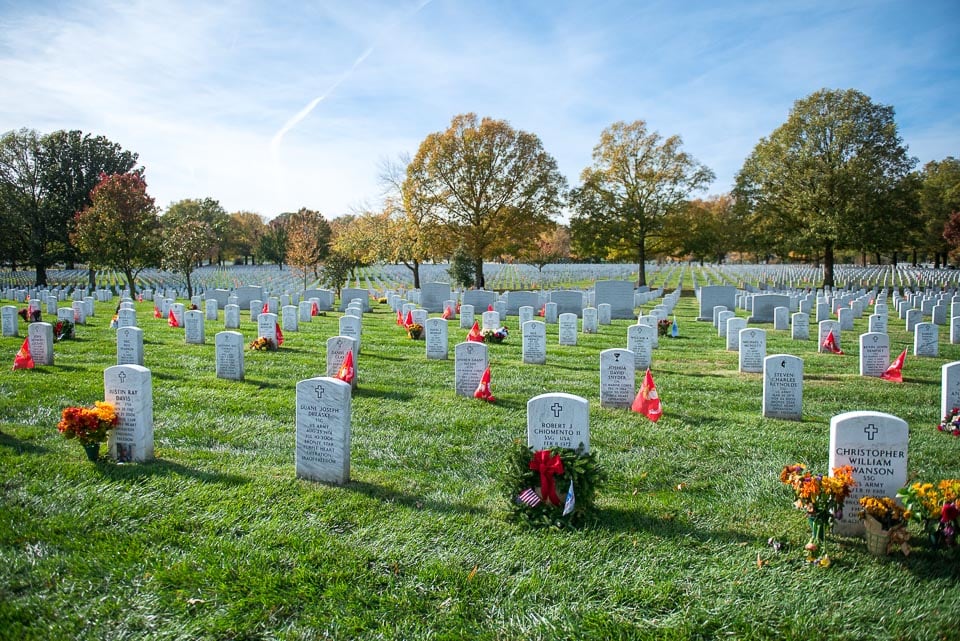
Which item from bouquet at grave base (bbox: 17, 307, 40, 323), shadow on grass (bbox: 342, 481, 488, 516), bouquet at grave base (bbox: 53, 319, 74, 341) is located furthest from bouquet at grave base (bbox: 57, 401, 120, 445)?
bouquet at grave base (bbox: 17, 307, 40, 323)

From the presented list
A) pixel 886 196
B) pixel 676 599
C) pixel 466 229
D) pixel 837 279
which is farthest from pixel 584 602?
pixel 837 279

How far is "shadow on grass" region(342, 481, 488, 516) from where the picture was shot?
214 inches

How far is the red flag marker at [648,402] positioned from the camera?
8.56 metres

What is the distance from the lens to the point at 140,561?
4.46 meters

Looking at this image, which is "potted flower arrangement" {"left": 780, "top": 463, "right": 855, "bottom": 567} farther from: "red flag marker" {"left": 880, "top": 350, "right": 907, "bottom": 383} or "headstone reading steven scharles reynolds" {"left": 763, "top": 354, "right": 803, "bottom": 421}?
"red flag marker" {"left": 880, "top": 350, "right": 907, "bottom": 383}

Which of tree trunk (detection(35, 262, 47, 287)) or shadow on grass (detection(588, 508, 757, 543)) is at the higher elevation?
tree trunk (detection(35, 262, 47, 287))

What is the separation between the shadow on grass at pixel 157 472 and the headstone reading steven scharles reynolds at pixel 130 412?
0.55 feet

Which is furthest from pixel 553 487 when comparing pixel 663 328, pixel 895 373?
pixel 663 328

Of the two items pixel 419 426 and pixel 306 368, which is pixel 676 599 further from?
pixel 306 368

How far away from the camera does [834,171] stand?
36531 millimetres

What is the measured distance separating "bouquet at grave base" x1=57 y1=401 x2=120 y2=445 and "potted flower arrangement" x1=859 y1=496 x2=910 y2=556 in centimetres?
715

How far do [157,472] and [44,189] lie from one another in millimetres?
52007

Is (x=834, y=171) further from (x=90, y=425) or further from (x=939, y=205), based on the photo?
(x=90, y=425)

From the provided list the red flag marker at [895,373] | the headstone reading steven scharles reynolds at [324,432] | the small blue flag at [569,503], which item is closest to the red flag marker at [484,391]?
the headstone reading steven scharles reynolds at [324,432]
